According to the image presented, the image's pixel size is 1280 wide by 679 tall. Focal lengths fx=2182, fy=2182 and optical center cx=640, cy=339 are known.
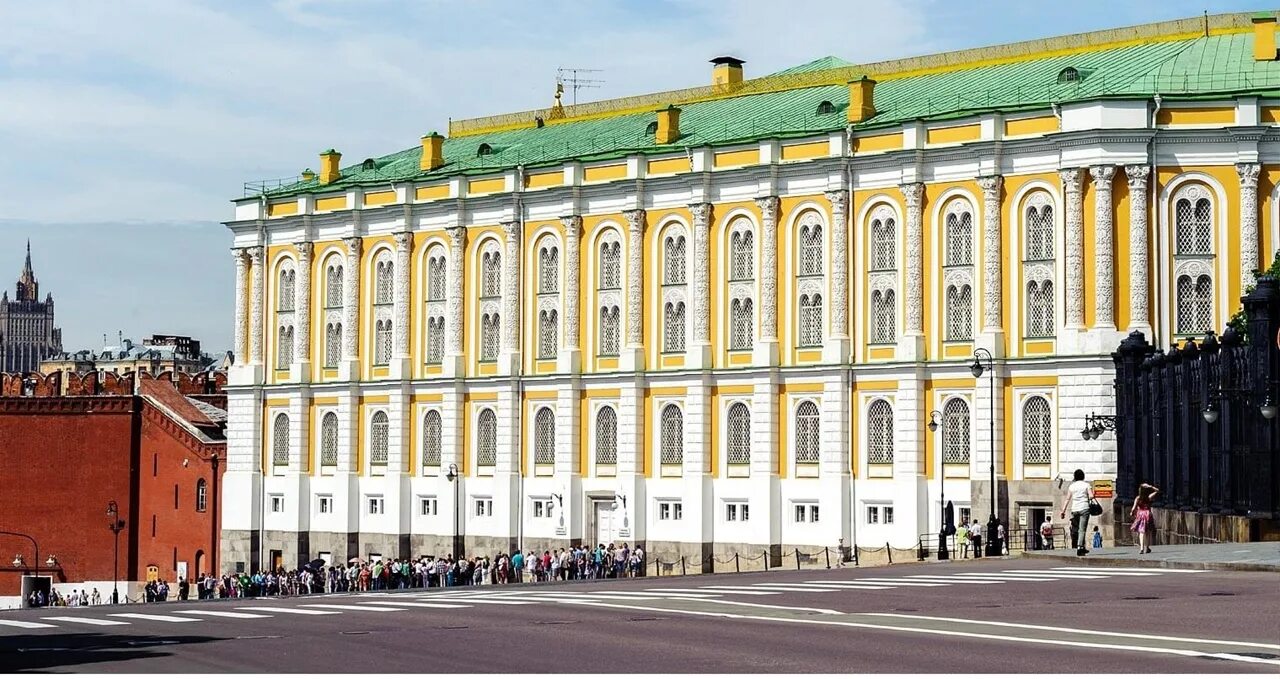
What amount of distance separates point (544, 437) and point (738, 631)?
69.8 meters

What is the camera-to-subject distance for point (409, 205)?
343 feet

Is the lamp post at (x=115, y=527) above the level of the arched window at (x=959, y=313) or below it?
below

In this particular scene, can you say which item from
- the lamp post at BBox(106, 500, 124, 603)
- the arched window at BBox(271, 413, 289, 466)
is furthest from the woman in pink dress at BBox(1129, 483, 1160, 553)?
the lamp post at BBox(106, 500, 124, 603)

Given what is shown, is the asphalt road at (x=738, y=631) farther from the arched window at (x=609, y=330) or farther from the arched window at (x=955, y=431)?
the arched window at (x=609, y=330)

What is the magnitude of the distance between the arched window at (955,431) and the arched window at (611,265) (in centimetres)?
1833

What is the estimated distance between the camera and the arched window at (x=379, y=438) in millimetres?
106188

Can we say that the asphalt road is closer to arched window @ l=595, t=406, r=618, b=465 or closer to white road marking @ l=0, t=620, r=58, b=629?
white road marking @ l=0, t=620, r=58, b=629

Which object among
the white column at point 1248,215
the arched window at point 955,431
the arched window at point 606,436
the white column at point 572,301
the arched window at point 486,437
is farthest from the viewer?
the arched window at point 486,437

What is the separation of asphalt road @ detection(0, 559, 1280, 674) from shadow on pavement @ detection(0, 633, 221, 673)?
46 mm

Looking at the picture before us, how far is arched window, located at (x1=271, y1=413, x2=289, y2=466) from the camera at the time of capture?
111438mm

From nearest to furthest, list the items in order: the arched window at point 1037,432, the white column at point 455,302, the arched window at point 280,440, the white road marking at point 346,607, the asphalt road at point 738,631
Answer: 1. the asphalt road at point 738,631
2. the white road marking at point 346,607
3. the arched window at point 1037,432
4. the white column at point 455,302
5. the arched window at point 280,440

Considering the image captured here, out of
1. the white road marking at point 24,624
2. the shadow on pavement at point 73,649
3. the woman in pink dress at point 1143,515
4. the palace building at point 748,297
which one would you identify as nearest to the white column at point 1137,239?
the palace building at point 748,297

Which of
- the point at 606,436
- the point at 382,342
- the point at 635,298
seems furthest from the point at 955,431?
the point at 382,342

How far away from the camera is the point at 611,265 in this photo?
97.5 meters
